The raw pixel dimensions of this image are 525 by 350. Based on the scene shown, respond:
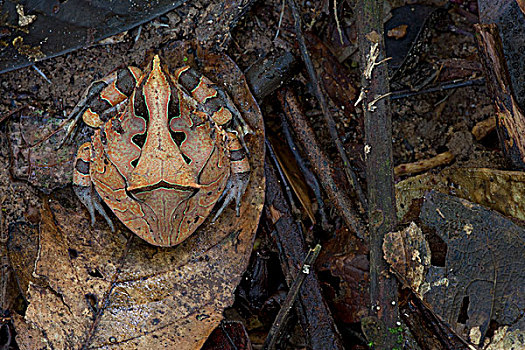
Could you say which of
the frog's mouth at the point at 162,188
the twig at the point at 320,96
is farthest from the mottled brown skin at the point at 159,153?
the twig at the point at 320,96

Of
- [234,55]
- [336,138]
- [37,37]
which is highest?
[37,37]

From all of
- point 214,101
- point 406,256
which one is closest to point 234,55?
point 214,101

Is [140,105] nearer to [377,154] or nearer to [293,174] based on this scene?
[293,174]

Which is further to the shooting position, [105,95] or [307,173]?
[307,173]

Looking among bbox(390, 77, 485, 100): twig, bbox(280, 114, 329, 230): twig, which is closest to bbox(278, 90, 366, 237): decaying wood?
bbox(280, 114, 329, 230): twig

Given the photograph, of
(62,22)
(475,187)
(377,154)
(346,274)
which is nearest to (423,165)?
(475,187)

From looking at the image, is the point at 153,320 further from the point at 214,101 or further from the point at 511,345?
the point at 511,345
